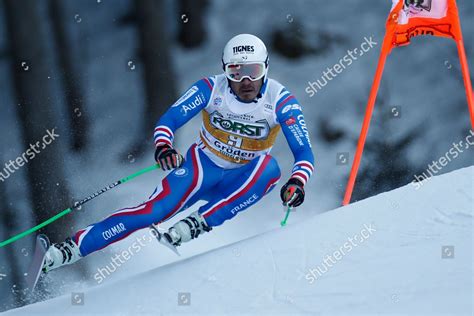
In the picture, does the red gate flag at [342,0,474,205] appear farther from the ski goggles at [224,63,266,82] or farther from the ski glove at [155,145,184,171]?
the ski glove at [155,145,184,171]

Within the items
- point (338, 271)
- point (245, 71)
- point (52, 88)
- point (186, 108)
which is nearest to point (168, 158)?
point (186, 108)

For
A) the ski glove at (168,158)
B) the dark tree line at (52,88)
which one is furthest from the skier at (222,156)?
the dark tree line at (52,88)

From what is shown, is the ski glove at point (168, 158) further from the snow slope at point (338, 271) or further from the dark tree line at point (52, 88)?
the dark tree line at point (52, 88)

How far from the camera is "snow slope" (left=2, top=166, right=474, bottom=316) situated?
3.18 m

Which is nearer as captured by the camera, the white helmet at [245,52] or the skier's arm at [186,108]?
the white helmet at [245,52]

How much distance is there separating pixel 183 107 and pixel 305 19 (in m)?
4.98

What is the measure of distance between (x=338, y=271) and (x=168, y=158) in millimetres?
924

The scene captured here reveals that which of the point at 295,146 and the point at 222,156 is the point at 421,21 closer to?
the point at 295,146

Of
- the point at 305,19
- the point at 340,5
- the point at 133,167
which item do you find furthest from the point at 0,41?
the point at 340,5

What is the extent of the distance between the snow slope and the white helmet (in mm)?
775

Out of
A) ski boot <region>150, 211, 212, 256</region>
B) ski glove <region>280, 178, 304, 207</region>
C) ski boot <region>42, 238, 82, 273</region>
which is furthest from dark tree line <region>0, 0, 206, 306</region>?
ski glove <region>280, 178, 304, 207</region>

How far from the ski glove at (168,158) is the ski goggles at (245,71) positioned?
44 centimetres

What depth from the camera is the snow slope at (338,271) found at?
3178mm

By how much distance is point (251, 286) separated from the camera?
3.44 m
